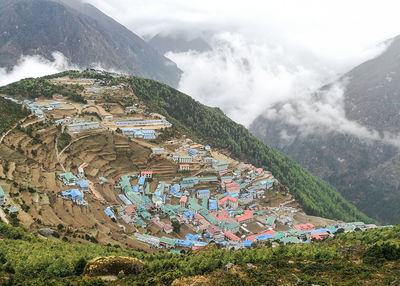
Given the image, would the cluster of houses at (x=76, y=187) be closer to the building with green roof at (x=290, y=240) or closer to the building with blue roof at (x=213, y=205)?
the building with blue roof at (x=213, y=205)

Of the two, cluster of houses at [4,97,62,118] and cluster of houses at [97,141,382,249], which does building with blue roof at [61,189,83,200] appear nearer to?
cluster of houses at [97,141,382,249]

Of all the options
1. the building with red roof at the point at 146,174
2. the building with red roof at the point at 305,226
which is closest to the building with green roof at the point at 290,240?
the building with red roof at the point at 305,226

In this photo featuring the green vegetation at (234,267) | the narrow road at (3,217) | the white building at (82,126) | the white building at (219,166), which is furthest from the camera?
the white building at (219,166)

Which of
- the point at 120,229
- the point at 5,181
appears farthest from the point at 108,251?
the point at 5,181

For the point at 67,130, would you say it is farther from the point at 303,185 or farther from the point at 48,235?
the point at 303,185

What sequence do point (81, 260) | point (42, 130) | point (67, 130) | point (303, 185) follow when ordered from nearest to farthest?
point (81, 260)
point (42, 130)
point (67, 130)
point (303, 185)

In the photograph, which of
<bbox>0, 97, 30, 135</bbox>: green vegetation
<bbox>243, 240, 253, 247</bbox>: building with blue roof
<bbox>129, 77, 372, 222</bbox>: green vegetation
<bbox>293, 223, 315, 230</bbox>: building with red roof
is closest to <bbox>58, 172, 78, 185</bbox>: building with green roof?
<bbox>0, 97, 30, 135</bbox>: green vegetation

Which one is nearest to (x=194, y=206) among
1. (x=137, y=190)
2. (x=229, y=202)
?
(x=229, y=202)
